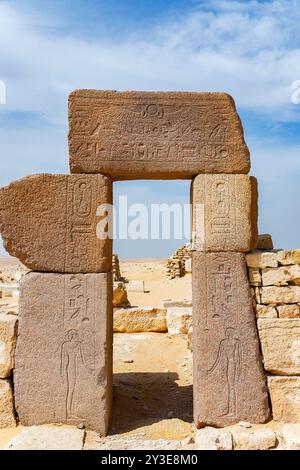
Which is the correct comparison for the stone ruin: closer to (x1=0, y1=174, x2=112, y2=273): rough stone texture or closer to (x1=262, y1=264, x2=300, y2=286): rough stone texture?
(x1=0, y1=174, x2=112, y2=273): rough stone texture

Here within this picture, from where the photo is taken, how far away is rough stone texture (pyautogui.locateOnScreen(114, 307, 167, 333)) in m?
8.66

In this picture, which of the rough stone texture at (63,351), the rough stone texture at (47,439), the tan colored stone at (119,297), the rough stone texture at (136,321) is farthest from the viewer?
the tan colored stone at (119,297)

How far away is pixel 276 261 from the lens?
4.54 m

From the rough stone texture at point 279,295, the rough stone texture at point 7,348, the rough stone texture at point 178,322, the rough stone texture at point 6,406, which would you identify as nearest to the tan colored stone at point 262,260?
the rough stone texture at point 279,295

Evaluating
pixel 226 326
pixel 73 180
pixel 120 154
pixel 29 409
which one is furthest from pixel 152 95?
pixel 29 409

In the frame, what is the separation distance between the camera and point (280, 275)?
14.9 feet

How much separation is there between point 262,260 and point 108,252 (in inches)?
66.0

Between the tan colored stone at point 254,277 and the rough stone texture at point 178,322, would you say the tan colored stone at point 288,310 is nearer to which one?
the tan colored stone at point 254,277

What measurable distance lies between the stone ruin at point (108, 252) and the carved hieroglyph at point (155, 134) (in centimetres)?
1

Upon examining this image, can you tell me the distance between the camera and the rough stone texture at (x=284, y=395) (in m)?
4.43

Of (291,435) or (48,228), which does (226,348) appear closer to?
(291,435)

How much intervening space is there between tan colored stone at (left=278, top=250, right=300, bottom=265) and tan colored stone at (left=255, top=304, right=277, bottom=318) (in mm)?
518
